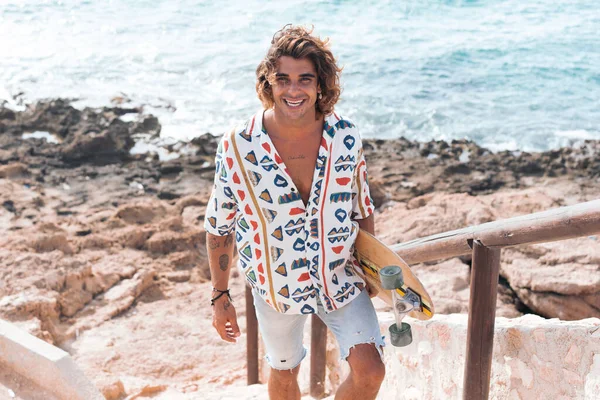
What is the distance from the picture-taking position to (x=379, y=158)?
11695 mm

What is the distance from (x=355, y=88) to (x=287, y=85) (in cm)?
1534

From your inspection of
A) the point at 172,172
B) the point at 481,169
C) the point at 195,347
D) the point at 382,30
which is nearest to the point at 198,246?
the point at 195,347

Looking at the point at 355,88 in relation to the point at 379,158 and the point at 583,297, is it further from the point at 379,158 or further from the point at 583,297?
the point at 583,297

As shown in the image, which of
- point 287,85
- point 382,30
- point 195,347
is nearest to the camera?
point 287,85

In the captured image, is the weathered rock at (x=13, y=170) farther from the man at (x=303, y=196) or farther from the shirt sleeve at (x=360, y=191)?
the shirt sleeve at (x=360, y=191)

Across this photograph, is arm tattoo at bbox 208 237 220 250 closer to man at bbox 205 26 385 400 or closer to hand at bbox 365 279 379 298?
man at bbox 205 26 385 400

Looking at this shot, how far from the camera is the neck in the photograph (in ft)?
8.27

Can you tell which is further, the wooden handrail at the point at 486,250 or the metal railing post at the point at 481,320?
the metal railing post at the point at 481,320

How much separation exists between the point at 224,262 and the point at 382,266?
644 millimetres

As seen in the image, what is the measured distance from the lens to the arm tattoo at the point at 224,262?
2727mm

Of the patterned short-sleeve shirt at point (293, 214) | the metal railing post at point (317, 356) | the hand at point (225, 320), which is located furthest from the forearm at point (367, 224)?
the metal railing post at point (317, 356)

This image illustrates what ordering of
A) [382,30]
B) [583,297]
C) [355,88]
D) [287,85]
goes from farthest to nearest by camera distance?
[382,30] → [355,88] → [583,297] → [287,85]

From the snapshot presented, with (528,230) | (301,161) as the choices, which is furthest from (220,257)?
(528,230)

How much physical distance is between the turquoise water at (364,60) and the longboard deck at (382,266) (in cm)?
1068
